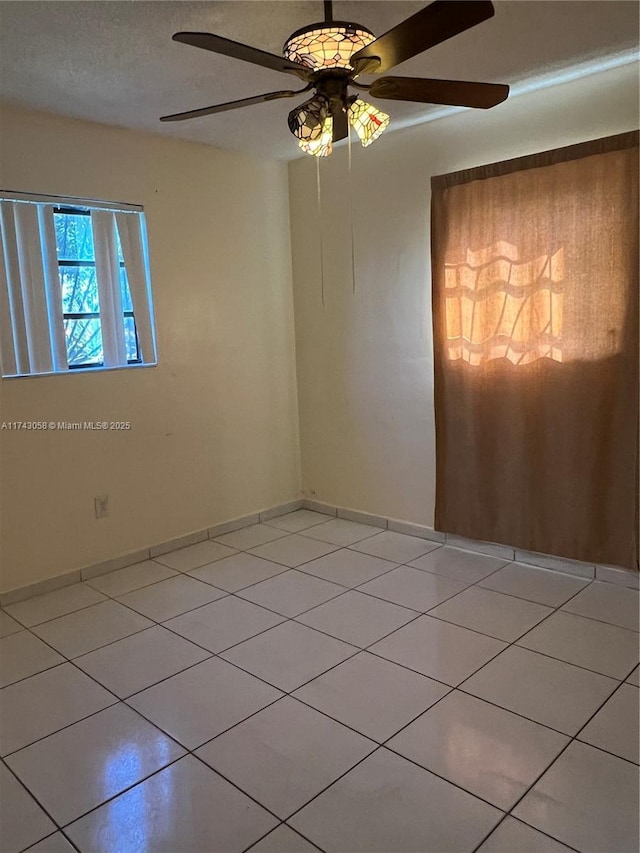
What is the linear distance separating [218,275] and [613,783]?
3299 millimetres

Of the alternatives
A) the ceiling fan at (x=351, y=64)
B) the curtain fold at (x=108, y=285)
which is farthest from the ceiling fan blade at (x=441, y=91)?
the curtain fold at (x=108, y=285)

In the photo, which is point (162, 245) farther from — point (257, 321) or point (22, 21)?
point (22, 21)

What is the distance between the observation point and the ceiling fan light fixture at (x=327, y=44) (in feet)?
6.01

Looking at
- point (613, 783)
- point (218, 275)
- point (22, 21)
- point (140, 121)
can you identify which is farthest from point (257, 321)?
point (613, 783)

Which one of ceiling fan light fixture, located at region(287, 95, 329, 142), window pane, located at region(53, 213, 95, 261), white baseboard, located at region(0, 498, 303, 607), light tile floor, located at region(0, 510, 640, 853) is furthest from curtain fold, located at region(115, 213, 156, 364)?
ceiling fan light fixture, located at region(287, 95, 329, 142)

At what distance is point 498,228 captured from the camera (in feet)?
10.6

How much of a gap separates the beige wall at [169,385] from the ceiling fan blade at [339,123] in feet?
5.81

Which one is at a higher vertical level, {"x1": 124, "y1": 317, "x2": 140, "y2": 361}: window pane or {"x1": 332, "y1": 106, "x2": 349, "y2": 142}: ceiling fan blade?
{"x1": 332, "y1": 106, "x2": 349, "y2": 142}: ceiling fan blade

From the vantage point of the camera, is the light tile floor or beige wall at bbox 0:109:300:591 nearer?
the light tile floor

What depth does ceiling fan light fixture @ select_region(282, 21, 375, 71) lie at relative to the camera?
1.83 meters

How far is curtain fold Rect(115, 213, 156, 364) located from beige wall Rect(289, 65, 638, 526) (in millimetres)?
1152

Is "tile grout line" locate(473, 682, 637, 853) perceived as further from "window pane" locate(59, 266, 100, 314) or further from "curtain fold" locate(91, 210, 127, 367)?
"window pane" locate(59, 266, 100, 314)

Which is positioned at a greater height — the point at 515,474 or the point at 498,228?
the point at 498,228

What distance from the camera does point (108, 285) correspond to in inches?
135
